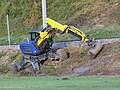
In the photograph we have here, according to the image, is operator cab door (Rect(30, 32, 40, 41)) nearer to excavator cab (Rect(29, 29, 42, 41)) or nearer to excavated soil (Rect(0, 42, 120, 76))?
excavator cab (Rect(29, 29, 42, 41))

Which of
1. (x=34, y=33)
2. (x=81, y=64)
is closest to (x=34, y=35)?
(x=34, y=33)

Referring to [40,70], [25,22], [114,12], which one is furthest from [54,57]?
[25,22]

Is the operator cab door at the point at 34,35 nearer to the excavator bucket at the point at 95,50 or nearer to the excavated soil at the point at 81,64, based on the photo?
the excavated soil at the point at 81,64

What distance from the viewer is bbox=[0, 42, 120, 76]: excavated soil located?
23.1 m

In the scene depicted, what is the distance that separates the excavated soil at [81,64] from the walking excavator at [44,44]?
0.37 meters

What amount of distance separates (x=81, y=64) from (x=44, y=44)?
2.75 m

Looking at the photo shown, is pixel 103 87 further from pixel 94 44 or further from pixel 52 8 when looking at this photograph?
pixel 52 8

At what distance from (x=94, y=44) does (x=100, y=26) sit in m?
7.63

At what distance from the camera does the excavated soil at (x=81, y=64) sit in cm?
2312

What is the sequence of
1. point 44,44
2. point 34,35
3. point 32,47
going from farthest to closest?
point 34,35, point 44,44, point 32,47

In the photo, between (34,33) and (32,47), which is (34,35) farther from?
(32,47)

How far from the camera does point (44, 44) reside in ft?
86.4

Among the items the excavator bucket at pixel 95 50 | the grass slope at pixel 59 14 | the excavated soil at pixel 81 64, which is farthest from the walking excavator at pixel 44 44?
the grass slope at pixel 59 14

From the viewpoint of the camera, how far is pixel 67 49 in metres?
27.0
